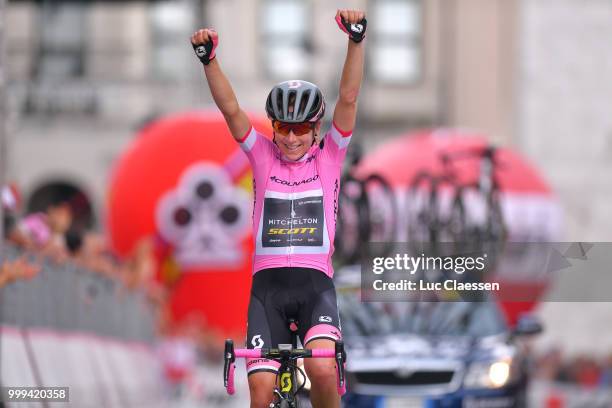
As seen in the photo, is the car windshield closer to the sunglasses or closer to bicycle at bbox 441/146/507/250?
the sunglasses

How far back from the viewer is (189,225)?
19.3 metres

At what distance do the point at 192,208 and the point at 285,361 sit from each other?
39.7ft

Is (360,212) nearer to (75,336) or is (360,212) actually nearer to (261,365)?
(75,336)

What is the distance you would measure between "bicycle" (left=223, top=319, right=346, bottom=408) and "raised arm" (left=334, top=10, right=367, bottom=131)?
1179 millimetres

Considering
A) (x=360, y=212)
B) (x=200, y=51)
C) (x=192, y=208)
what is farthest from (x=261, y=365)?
(x=192, y=208)

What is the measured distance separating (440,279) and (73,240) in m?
7.05

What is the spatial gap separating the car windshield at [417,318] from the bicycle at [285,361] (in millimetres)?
4947

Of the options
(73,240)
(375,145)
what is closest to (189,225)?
(73,240)

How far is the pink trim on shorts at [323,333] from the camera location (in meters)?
7.18

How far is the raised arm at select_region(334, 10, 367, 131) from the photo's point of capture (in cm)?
726

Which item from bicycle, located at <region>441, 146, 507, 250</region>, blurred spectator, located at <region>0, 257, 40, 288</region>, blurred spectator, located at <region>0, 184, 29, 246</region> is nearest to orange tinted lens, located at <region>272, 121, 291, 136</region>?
blurred spectator, located at <region>0, 257, 40, 288</region>

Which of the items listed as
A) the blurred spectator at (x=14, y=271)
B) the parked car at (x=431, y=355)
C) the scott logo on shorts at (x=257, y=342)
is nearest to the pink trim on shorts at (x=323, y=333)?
the scott logo on shorts at (x=257, y=342)

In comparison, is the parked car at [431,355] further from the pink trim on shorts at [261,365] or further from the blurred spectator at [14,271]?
the pink trim on shorts at [261,365]

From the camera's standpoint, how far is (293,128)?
24.4 feet
